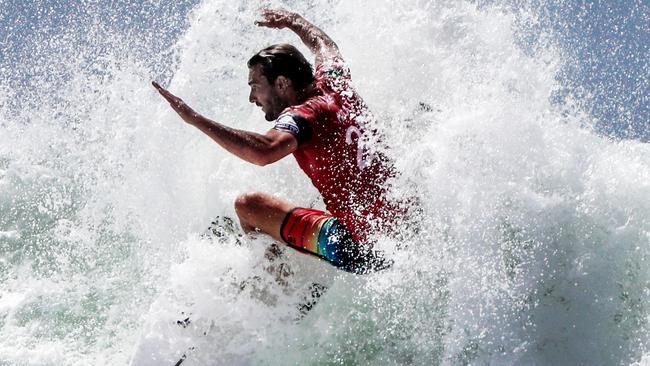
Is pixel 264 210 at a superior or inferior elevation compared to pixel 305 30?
inferior

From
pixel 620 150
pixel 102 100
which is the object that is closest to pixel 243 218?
pixel 620 150

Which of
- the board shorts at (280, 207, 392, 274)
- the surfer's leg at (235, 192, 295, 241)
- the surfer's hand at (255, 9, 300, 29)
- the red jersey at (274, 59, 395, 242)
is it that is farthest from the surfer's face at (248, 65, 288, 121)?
the surfer's hand at (255, 9, 300, 29)

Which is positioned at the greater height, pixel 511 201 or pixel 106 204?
pixel 106 204

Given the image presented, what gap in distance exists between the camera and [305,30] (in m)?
5.17

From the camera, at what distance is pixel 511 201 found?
428 cm

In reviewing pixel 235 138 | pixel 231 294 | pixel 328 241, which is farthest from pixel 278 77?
pixel 231 294

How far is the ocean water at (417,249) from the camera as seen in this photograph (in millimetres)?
4156

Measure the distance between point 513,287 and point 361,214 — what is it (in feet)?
3.19

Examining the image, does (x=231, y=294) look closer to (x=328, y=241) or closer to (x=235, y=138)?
(x=328, y=241)

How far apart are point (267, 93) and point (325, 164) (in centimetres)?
60

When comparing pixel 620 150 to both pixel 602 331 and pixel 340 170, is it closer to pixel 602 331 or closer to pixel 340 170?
pixel 602 331

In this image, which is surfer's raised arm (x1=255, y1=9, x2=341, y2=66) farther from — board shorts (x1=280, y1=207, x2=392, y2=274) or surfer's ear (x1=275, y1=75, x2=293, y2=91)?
board shorts (x1=280, y1=207, x2=392, y2=274)

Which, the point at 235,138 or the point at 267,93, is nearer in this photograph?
the point at 235,138

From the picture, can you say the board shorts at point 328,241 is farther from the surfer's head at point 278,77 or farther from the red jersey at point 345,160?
the surfer's head at point 278,77
